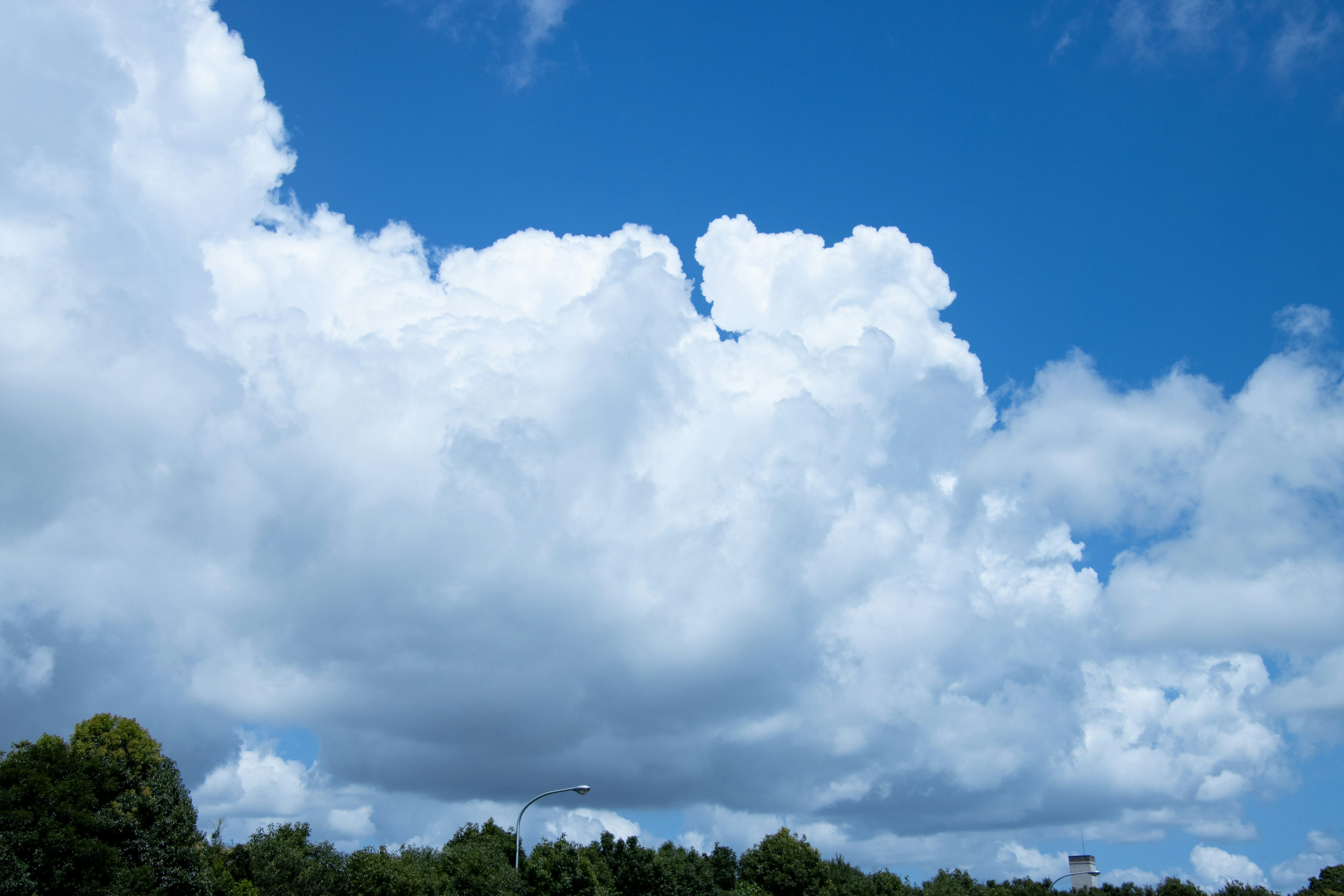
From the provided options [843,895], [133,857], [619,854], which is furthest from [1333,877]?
[133,857]

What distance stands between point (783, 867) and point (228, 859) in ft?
139

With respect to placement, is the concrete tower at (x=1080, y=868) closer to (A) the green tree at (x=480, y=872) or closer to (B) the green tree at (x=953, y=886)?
(B) the green tree at (x=953, y=886)

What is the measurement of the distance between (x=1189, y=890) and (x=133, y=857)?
109 m

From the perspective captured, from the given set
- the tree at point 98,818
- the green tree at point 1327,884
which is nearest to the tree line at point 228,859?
the tree at point 98,818

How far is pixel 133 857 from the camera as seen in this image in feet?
158

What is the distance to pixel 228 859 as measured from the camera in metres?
69.1

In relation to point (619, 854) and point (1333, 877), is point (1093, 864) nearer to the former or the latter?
point (1333, 877)

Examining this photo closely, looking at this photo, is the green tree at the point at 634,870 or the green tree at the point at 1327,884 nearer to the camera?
the green tree at the point at 634,870

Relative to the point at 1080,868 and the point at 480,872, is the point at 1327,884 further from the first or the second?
the point at 480,872

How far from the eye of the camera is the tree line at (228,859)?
1781 inches

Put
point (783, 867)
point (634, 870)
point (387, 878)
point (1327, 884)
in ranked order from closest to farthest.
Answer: point (387, 878)
point (634, 870)
point (783, 867)
point (1327, 884)

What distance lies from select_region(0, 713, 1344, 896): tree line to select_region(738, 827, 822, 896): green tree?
0.12 m

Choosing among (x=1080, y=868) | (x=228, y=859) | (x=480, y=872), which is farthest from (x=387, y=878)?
(x=1080, y=868)

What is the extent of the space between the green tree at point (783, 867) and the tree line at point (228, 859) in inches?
4.7
